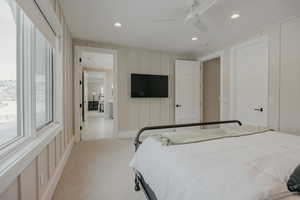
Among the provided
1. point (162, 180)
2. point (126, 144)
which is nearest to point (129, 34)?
point (126, 144)

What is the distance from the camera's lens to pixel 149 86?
14.0 ft

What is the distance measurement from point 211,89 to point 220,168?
13.9 feet

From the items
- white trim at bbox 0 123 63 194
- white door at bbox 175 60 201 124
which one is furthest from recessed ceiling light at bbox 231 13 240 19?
white trim at bbox 0 123 63 194

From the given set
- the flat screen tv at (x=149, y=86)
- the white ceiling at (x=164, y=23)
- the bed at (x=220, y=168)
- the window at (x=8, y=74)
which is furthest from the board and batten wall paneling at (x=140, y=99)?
the window at (x=8, y=74)

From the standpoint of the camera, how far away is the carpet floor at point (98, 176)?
1.81 m

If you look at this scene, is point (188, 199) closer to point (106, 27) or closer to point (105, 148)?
point (105, 148)

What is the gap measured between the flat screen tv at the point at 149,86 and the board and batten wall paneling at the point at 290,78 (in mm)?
2554

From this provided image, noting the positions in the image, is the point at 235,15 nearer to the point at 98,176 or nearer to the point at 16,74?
the point at 16,74

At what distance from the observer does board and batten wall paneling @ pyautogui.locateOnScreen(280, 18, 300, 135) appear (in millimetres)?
2479

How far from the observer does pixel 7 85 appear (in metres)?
1.11

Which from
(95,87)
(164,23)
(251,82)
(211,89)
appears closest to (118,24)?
(164,23)

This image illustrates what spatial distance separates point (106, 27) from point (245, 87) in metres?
3.16

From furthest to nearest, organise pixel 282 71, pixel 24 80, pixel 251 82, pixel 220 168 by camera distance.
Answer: pixel 251 82, pixel 282 71, pixel 24 80, pixel 220 168

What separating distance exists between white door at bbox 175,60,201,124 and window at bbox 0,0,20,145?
12.2 feet
